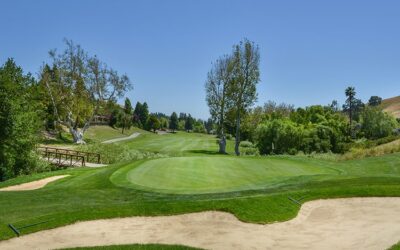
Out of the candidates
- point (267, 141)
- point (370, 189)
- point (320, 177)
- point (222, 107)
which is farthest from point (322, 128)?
point (370, 189)

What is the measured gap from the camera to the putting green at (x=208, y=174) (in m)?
19.9

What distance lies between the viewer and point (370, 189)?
1716 cm

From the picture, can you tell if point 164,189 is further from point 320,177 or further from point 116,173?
point 320,177

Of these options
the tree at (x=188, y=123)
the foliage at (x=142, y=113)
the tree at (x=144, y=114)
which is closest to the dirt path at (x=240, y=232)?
the foliage at (x=142, y=113)

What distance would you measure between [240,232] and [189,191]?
6122 millimetres

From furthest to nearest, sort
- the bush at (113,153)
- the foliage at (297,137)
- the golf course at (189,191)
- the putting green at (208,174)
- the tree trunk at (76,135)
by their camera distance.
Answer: the tree trunk at (76,135), the foliage at (297,137), the bush at (113,153), the putting green at (208,174), the golf course at (189,191)

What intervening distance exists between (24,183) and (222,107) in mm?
39293

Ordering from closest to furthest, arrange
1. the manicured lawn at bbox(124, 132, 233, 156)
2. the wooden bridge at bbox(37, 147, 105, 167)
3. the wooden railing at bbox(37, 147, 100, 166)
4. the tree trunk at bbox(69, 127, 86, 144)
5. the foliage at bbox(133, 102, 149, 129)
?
the wooden bridge at bbox(37, 147, 105, 167) < the wooden railing at bbox(37, 147, 100, 166) < the tree trunk at bbox(69, 127, 86, 144) < the manicured lawn at bbox(124, 132, 233, 156) < the foliage at bbox(133, 102, 149, 129)

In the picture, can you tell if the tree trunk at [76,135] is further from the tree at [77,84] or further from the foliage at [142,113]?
the foliage at [142,113]

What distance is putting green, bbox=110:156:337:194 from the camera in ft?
65.2

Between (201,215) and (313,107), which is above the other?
(313,107)

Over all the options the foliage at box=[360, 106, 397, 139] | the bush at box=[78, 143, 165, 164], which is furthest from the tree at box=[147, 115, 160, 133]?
the bush at box=[78, 143, 165, 164]

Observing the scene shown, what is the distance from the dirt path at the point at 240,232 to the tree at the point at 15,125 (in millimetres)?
22590

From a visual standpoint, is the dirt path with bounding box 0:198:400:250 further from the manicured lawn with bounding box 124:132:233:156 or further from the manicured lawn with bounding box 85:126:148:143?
the manicured lawn with bounding box 85:126:148:143
